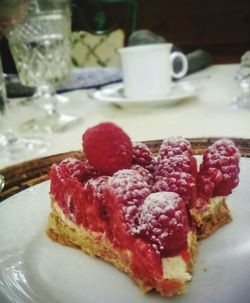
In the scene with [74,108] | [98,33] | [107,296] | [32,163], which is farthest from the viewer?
[98,33]

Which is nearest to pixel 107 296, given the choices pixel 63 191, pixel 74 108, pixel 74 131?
pixel 63 191

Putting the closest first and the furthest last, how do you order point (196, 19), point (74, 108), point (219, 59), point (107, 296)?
point (107, 296) < point (74, 108) < point (219, 59) < point (196, 19)

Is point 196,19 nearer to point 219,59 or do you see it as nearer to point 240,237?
point 219,59

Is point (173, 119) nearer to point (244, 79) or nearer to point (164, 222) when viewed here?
point (244, 79)

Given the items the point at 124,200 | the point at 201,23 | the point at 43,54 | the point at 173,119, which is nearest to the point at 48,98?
the point at 43,54

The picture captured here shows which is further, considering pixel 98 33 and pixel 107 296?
pixel 98 33

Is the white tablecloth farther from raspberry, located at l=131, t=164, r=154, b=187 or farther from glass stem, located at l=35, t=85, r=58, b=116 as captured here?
raspberry, located at l=131, t=164, r=154, b=187

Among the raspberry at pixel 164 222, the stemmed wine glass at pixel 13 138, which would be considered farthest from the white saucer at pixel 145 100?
the raspberry at pixel 164 222

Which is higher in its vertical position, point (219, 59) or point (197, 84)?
point (197, 84)
